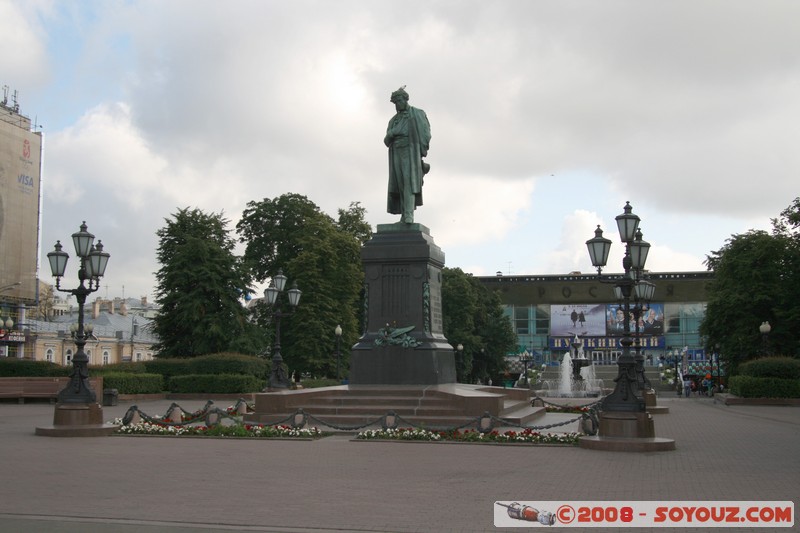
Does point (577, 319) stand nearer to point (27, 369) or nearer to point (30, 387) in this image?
point (27, 369)

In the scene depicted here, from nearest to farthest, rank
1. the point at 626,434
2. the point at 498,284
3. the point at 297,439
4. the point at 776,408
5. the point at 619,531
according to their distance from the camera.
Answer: the point at 619,531 → the point at 626,434 → the point at 297,439 → the point at 776,408 → the point at 498,284

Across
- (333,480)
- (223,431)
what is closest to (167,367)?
(223,431)

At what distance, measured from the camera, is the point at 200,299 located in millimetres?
48688

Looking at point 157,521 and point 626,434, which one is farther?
point 626,434

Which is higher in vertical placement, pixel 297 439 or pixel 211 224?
pixel 211 224

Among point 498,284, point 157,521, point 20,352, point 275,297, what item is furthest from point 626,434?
point 498,284

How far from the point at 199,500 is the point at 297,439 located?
792 centimetres

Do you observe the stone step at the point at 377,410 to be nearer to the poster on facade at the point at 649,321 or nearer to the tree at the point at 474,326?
the tree at the point at 474,326

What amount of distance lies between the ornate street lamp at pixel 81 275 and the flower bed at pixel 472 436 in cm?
658

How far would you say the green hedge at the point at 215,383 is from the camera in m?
40.9

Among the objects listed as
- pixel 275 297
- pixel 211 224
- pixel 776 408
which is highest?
pixel 211 224

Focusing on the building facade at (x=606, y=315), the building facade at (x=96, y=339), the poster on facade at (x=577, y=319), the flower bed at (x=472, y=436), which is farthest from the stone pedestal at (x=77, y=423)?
the poster on facade at (x=577, y=319)

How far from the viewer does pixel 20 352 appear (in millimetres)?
79500

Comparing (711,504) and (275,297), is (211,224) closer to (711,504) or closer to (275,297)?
(275,297)
